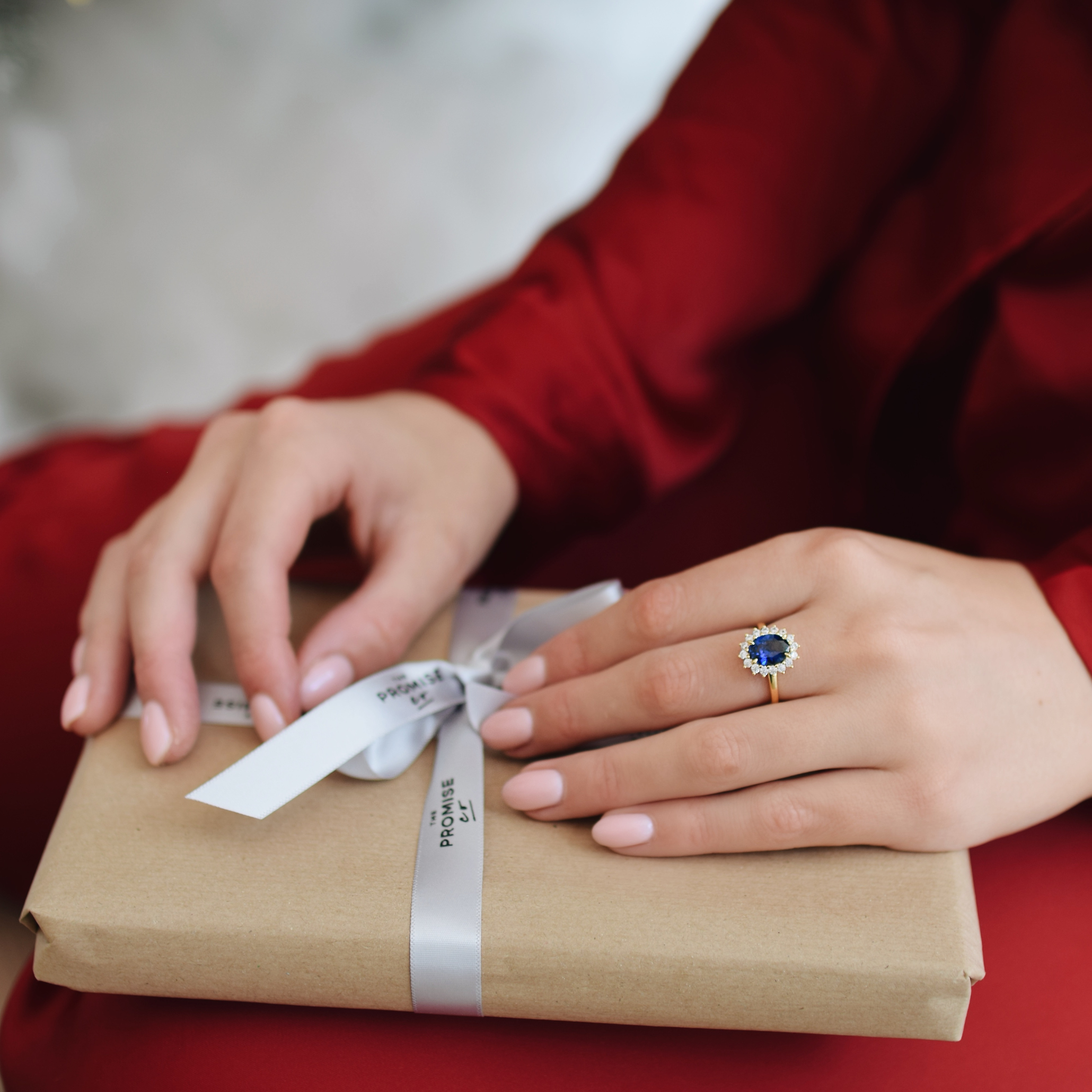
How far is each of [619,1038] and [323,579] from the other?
14.3 inches

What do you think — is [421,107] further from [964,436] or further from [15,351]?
[964,436]

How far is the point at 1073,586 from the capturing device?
0.55 m

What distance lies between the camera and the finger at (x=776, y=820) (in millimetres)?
485

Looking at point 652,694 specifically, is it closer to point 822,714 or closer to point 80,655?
point 822,714

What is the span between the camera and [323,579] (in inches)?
27.2

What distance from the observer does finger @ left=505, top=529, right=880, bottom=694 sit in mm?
524

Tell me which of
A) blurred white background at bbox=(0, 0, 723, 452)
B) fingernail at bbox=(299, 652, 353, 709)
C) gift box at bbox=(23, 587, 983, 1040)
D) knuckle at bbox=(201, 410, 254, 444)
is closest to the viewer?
gift box at bbox=(23, 587, 983, 1040)

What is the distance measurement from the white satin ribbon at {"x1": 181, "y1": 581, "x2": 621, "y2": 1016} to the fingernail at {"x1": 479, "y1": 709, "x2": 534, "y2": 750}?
0.01 meters

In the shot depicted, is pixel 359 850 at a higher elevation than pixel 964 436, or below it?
higher

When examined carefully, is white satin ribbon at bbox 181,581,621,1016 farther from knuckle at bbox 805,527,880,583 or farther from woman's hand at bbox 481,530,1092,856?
knuckle at bbox 805,527,880,583

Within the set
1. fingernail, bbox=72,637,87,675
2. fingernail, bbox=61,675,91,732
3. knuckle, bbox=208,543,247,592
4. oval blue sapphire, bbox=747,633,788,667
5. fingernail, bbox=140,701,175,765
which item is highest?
knuckle, bbox=208,543,247,592

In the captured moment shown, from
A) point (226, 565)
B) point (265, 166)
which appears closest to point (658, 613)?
point (226, 565)

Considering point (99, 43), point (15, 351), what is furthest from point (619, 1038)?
point (99, 43)

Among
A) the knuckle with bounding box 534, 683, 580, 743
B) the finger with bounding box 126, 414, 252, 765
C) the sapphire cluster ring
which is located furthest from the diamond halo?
the finger with bounding box 126, 414, 252, 765
